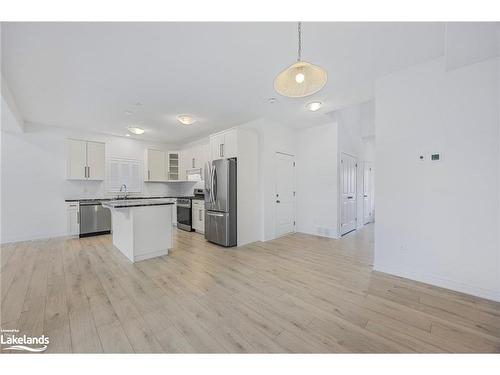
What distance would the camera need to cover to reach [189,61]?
98.9 inches

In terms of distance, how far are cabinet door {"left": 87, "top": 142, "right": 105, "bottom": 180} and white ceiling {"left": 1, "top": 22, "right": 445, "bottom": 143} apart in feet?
4.84

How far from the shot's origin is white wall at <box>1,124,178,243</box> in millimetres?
4591

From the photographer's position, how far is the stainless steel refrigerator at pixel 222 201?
164 inches

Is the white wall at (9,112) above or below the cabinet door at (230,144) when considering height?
above

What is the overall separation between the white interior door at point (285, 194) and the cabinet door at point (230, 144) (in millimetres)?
1280

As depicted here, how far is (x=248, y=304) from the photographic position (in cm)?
215

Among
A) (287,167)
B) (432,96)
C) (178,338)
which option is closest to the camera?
(178,338)

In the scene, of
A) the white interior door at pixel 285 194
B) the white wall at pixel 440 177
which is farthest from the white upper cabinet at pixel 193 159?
the white wall at pixel 440 177

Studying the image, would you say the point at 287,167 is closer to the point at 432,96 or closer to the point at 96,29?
the point at 432,96

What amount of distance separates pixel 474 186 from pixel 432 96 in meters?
1.25

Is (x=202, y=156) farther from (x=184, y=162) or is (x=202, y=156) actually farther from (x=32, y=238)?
(x=32, y=238)

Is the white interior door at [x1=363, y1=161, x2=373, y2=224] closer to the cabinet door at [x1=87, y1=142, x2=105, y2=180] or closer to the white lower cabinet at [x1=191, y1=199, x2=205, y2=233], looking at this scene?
the white lower cabinet at [x1=191, y1=199, x2=205, y2=233]

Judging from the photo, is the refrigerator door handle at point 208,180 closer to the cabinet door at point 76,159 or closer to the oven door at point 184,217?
the oven door at point 184,217
